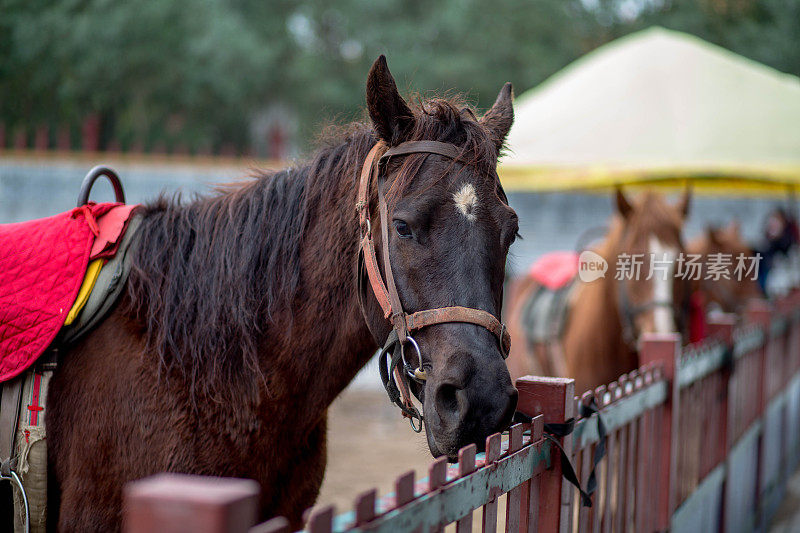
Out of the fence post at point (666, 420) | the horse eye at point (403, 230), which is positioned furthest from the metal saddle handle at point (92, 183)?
the fence post at point (666, 420)

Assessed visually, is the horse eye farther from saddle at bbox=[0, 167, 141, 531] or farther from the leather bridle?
saddle at bbox=[0, 167, 141, 531]

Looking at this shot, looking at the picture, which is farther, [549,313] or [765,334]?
[549,313]

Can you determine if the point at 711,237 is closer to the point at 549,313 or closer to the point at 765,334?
the point at 765,334

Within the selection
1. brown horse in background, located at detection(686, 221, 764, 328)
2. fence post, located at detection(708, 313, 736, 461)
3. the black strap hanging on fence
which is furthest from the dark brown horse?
brown horse in background, located at detection(686, 221, 764, 328)

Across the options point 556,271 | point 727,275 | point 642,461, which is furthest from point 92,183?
point 727,275

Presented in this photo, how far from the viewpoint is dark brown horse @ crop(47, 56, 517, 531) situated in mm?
1691

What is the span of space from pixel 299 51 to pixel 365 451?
454 inches

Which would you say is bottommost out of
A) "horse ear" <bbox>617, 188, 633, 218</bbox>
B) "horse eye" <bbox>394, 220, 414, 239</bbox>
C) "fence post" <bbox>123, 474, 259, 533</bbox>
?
"fence post" <bbox>123, 474, 259, 533</bbox>

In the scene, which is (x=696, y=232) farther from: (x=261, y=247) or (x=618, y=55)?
(x=261, y=247)

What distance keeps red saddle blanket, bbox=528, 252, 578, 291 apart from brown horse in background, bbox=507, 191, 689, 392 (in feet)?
1.23

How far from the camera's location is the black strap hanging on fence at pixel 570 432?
5.20 ft

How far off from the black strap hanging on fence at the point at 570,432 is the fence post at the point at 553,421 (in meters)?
0.02

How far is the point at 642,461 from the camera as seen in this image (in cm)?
233

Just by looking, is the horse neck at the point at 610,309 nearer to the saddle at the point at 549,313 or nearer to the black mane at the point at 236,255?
the saddle at the point at 549,313
